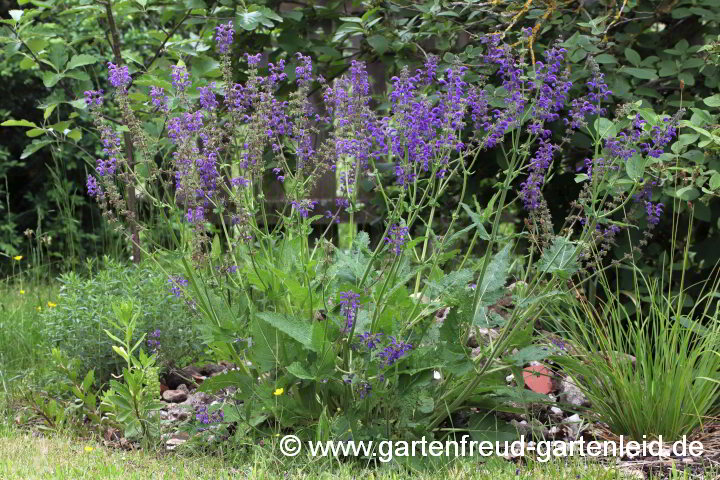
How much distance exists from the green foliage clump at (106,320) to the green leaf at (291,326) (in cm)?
100

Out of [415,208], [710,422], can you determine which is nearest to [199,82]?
[415,208]

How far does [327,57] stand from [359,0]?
362 millimetres

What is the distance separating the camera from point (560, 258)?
2955 mm

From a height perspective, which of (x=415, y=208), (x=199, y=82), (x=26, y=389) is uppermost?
(x=199, y=82)

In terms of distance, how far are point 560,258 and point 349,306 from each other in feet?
2.46

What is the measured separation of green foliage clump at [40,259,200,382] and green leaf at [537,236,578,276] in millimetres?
1643

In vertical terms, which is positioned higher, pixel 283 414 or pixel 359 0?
pixel 359 0

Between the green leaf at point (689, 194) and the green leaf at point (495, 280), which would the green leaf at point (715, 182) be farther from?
the green leaf at point (495, 280)

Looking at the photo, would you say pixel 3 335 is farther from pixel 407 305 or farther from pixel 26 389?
pixel 407 305

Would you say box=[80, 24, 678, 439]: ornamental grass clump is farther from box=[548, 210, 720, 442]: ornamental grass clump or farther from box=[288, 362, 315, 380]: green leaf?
box=[548, 210, 720, 442]: ornamental grass clump

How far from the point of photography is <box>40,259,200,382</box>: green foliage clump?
379 cm

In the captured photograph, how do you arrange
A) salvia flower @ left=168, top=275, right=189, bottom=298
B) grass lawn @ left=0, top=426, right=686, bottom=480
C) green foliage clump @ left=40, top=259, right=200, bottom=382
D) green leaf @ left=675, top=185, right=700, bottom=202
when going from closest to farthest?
grass lawn @ left=0, top=426, right=686, bottom=480 → salvia flower @ left=168, top=275, right=189, bottom=298 → green leaf @ left=675, top=185, right=700, bottom=202 → green foliage clump @ left=40, top=259, right=200, bottom=382

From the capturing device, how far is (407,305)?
3072mm

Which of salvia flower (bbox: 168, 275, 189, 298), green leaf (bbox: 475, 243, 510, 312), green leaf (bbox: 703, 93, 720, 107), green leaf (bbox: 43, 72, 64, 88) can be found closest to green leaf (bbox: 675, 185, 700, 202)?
green leaf (bbox: 703, 93, 720, 107)
